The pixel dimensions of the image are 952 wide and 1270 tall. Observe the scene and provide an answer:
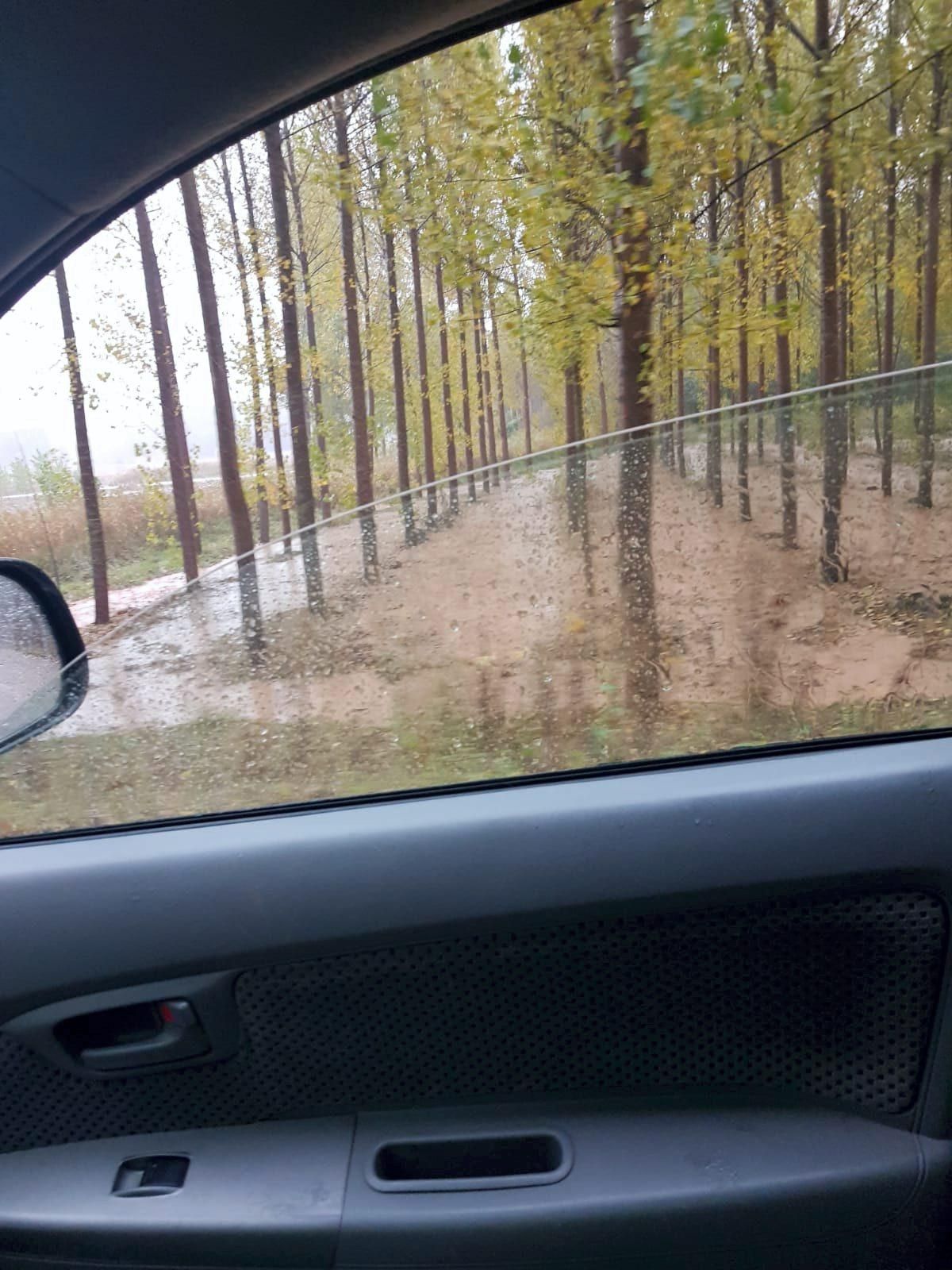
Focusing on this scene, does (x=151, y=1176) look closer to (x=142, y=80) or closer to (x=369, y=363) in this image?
(x=142, y=80)

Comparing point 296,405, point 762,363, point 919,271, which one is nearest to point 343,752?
point 296,405

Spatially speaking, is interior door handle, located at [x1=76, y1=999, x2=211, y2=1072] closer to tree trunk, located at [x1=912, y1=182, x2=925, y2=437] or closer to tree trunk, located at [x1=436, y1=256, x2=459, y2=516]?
tree trunk, located at [x1=436, y1=256, x2=459, y2=516]

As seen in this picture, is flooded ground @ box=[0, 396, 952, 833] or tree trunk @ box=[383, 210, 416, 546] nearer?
flooded ground @ box=[0, 396, 952, 833]

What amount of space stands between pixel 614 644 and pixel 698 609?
0.29 meters

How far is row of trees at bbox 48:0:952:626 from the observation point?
2375mm

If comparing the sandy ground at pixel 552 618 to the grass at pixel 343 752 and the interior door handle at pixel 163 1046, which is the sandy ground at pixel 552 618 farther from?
the interior door handle at pixel 163 1046

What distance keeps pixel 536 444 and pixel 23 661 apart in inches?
57.1

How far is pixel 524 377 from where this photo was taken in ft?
9.29

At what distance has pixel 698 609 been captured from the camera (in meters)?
2.97

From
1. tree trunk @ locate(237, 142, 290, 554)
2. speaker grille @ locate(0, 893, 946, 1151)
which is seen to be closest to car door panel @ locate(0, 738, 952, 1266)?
speaker grille @ locate(0, 893, 946, 1151)

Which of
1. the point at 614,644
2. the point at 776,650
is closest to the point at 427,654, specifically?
the point at 614,644

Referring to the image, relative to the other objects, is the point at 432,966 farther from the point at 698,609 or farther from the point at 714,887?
the point at 698,609

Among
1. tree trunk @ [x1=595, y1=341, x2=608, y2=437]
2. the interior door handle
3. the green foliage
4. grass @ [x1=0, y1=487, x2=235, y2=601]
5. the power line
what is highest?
the power line

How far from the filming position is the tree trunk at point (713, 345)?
104 inches
